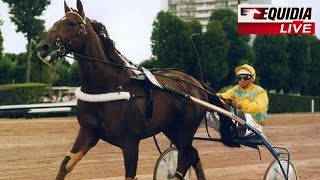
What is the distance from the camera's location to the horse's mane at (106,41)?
18.2 ft

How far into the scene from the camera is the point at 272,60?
40.0 m

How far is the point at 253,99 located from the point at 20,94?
17.1m

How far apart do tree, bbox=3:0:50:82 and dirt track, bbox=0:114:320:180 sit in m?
19.9

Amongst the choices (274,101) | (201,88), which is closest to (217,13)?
(274,101)

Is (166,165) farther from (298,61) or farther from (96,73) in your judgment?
(298,61)

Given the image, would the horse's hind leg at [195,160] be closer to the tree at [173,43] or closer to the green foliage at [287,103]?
the green foliage at [287,103]

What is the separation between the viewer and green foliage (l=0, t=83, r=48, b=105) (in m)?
22.1

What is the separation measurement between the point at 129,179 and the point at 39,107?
50.1 feet

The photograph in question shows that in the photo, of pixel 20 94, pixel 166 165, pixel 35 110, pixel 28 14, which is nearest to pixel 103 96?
pixel 166 165

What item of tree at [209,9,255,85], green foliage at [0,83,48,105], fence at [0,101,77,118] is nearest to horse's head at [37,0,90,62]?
fence at [0,101,77,118]

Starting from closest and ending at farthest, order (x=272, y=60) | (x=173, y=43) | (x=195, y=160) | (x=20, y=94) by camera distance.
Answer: (x=195, y=160), (x=20, y=94), (x=173, y=43), (x=272, y=60)

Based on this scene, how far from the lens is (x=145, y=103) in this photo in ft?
18.2

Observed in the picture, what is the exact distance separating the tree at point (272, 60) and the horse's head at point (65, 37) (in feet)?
115

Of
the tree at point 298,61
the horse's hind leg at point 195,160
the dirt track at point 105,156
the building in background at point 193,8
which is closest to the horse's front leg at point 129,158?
the horse's hind leg at point 195,160
